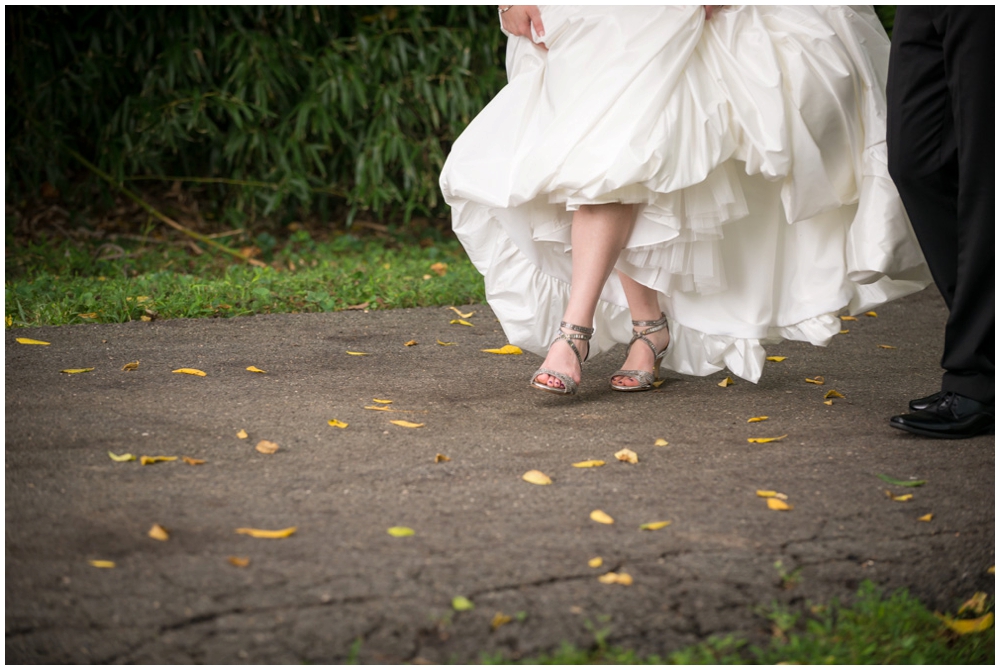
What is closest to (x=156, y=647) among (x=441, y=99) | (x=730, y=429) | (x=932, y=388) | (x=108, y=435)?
(x=108, y=435)

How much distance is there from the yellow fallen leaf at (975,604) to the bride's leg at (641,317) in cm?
131

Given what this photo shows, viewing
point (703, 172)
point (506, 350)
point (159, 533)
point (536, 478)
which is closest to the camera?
point (159, 533)

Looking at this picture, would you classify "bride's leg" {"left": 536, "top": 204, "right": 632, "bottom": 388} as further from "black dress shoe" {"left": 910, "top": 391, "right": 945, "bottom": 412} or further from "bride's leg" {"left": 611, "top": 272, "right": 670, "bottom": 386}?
"black dress shoe" {"left": 910, "top": 391, "right": 945, "bottom": 412}

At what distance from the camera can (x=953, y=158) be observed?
7.70ft

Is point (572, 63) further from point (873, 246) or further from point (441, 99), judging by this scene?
point (441, 99)

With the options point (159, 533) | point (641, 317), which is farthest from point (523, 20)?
point (159, 533)

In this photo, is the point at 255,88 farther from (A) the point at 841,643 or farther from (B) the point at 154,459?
(A) the point at 841,643

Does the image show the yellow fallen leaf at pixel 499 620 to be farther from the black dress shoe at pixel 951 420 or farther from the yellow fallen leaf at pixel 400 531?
the black dress shoe at pixel 951 420

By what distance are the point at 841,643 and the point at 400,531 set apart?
795mm

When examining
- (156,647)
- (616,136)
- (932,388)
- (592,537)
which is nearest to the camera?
(156,647)

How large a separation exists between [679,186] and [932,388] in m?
1.19

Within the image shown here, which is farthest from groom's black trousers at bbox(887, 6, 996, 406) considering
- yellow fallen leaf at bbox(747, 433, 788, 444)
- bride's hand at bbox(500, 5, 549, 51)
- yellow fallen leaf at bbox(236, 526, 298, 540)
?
yellow fallen leaf at bbox(236, 526, 298, 540)

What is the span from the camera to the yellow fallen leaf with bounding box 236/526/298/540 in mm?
1713

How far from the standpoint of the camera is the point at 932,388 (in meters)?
2.96
